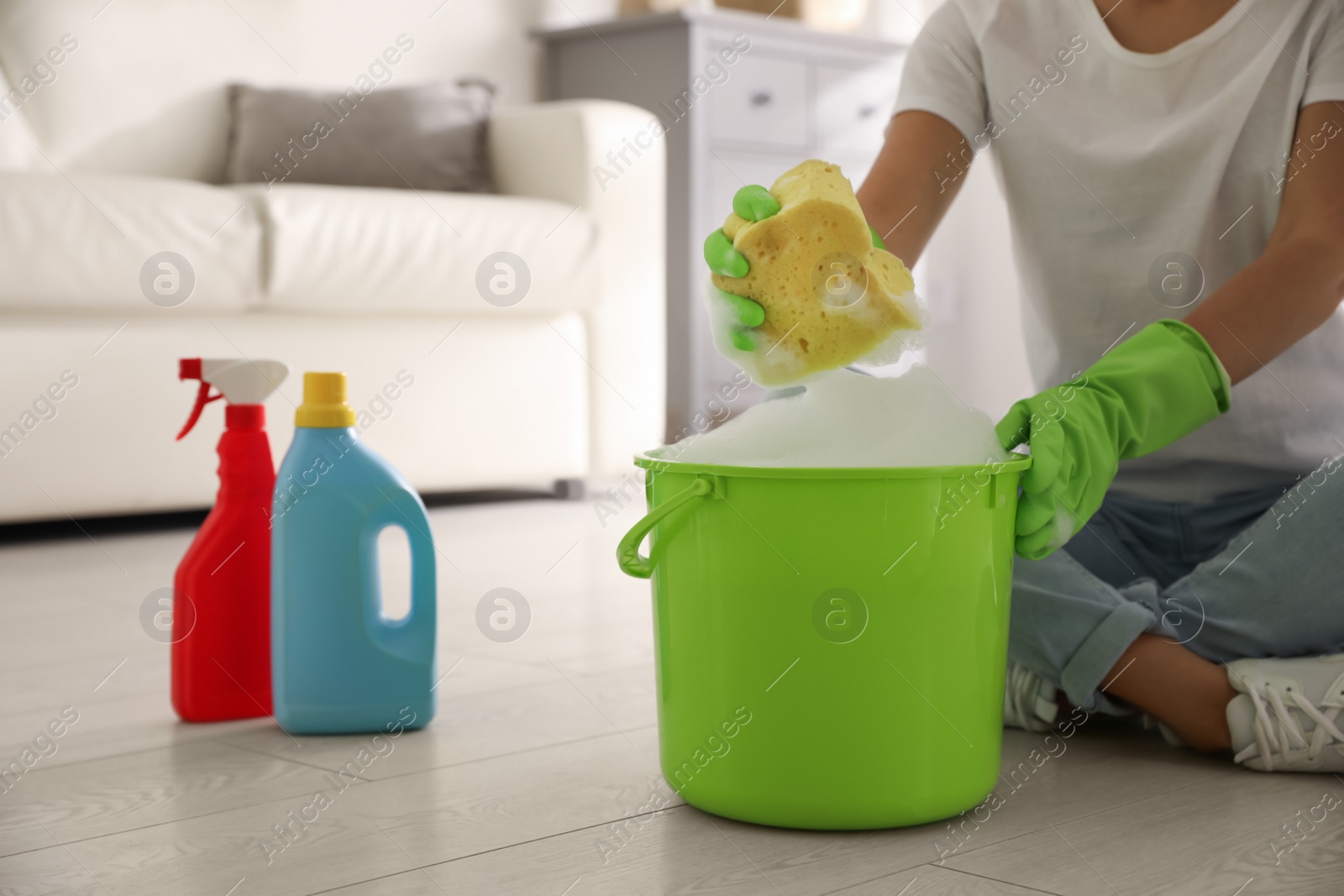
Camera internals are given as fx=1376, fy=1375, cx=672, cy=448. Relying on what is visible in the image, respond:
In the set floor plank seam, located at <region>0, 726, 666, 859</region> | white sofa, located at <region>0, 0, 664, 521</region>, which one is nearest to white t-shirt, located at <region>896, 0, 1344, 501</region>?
floor plank seam, located at <region>0, 726, 666, 859</region>

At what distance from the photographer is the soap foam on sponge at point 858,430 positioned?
0.76 m

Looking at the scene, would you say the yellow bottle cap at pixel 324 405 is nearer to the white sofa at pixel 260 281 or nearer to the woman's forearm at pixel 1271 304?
the woman's forearm at pixel 1271 304

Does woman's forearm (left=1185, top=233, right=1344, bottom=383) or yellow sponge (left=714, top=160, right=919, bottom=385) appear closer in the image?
yellow sponge (left=714, top=160, right=919, bottom=385)

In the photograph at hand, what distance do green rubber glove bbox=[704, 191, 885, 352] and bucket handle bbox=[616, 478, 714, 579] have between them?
0.37ft

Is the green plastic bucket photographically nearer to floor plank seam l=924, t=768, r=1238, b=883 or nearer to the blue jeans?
floor plank seam l=924, t=768, r=1238, b=883

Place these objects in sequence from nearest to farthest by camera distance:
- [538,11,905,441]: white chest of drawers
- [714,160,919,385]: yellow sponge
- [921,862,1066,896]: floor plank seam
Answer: [921,862,1066,896]: floor plank seam < [714,160,919,385]: yellow sponge < [538,11,905,441]: white chest of drawers

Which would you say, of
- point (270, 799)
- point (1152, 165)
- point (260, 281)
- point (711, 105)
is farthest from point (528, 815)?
A: point (711, 105)

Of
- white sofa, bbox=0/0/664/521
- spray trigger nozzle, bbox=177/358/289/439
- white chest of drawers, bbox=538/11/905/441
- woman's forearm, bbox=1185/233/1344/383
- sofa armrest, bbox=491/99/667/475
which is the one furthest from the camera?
white chest of drawers, bbox=538/11/905/441

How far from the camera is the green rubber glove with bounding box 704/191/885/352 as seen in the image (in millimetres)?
819

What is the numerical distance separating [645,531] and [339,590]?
29 cm

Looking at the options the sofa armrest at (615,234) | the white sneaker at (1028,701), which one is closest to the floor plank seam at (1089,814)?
the white sneaker at (1028,701)

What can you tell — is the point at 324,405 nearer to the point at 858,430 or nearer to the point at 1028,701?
the point at 858,430

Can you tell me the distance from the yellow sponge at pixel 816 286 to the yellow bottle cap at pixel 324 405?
0.32m

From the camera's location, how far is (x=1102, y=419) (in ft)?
2.81
